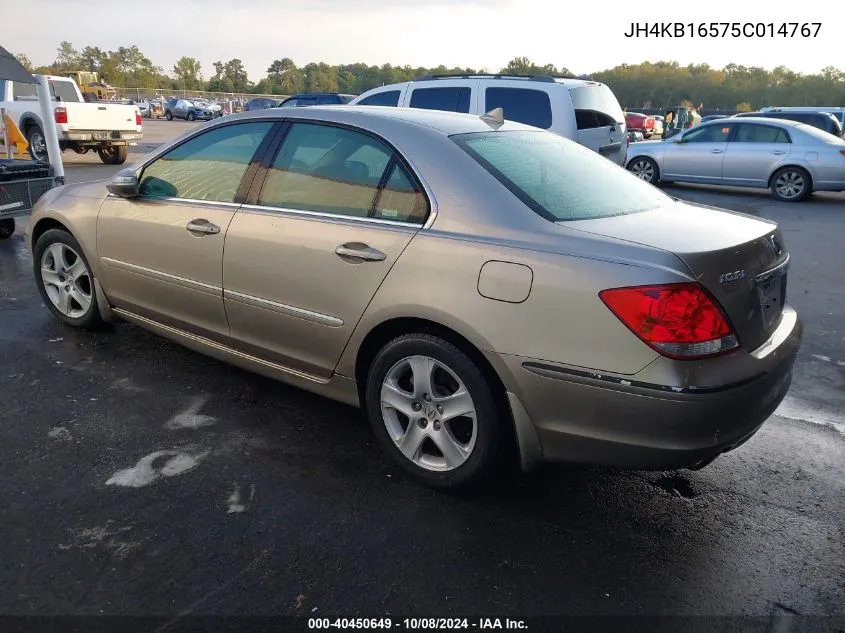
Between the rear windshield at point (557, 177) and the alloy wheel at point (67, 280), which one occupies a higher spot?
the rear windshield at point (557, 177)

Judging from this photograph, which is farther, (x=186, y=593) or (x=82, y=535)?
(x=82, y=535)

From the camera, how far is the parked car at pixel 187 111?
45.2m

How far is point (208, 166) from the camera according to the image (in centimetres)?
395

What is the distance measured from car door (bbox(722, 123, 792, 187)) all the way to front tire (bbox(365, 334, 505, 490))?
12554mm

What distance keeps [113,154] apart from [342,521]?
1671 centimetres

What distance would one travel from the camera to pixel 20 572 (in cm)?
245

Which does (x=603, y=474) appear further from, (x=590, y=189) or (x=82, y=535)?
(x=82, y=535)

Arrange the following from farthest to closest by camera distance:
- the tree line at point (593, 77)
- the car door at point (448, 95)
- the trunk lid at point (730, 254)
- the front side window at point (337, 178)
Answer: the tree line at point (593, 77)
the car door at point (448, 95)
the front side window at point (337, 178)
the trunk lid at point (730, 254)

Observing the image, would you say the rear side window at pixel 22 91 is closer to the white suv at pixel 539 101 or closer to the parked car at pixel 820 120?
the white suv at pixel 539 101

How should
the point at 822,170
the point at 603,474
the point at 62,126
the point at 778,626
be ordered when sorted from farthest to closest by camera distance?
the point at 62,126 → the point at 822,170 → the point at 603,474 → the point at 778,626

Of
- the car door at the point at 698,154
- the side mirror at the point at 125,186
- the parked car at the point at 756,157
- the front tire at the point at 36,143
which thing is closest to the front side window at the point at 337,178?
the side mirror at the point at 125,186

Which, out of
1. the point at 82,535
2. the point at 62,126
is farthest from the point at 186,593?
the point at 62,126

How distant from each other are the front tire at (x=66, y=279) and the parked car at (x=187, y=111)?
43.0 metres

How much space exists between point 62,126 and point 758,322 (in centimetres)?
1623
